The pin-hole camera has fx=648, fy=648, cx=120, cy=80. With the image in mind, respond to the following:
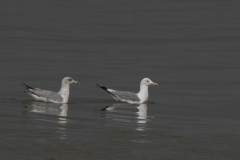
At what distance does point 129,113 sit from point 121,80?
8256 mm

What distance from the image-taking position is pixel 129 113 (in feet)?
59.2

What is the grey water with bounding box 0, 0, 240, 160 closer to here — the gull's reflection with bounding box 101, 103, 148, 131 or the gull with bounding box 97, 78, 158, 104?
the gull's reflection with bounding box 101, 103, 148, 131

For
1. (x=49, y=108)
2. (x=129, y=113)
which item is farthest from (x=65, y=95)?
(x=129, y=113)

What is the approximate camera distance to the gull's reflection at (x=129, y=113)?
15789mm

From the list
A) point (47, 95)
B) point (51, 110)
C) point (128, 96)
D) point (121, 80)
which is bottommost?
point (51, 110)

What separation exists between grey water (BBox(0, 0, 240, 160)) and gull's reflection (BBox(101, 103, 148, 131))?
0.03 metres

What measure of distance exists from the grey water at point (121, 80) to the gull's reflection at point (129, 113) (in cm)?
3

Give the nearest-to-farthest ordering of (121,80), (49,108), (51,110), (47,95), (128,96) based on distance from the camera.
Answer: (51,110), (49,108), (47,95), (128,96), (121,80)

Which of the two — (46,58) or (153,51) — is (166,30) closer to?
(153,51)

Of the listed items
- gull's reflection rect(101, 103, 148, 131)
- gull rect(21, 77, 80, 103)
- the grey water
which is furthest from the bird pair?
gull's reflection rect(101, 103, 148, 131)

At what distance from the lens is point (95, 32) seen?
47.1 metres

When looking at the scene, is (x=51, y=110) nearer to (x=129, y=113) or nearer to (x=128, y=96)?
(x=129, y=113)

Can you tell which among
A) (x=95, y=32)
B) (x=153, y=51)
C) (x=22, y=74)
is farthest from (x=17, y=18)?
(x=22, y=74)

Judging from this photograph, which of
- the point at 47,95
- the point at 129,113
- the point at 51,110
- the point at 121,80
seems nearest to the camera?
the point at 51,110
